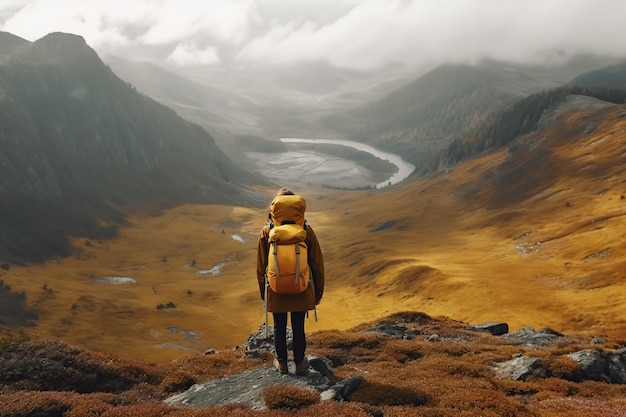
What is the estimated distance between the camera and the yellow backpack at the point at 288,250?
12773 mm

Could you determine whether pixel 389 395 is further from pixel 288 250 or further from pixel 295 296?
pixel 288 250

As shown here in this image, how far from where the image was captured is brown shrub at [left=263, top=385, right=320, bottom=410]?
1236 centimetres

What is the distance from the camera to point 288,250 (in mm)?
12797

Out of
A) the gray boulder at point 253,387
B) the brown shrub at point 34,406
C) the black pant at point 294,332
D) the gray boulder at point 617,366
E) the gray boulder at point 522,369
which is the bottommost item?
the gray boulder at point 617,366

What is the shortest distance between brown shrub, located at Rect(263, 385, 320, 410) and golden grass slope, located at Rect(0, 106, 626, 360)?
40724mm

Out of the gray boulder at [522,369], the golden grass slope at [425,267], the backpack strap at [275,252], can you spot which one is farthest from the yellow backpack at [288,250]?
the golden grass slope at [425,267]

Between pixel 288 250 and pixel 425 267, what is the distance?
263ft

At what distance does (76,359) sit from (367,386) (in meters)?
10.6

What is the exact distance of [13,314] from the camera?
79.2 metres

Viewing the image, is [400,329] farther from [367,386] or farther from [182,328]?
[182,328]

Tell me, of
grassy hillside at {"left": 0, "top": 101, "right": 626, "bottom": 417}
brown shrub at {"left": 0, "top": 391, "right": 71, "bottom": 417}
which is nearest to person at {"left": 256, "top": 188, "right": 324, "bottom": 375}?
grassy hillside at {"left": 0, "top": 101, "right": 626, "bottom": 417}

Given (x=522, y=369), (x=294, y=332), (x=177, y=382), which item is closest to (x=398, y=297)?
(x=522, y=369)

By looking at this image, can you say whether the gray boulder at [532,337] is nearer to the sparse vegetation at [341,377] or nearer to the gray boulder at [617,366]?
the sparse vegetation at [341,377]

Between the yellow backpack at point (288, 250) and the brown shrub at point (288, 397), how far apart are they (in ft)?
8.83
